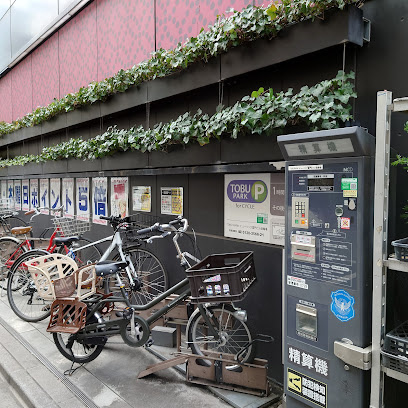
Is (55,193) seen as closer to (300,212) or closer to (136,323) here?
(136,323)

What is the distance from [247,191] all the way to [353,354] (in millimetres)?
2104

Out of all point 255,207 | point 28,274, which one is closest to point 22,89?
point 28,274

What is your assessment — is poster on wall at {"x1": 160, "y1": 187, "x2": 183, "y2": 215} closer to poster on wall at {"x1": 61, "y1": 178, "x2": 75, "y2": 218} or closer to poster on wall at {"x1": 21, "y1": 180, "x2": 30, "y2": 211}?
poster on wall at {"x1": 61, "y1": 178, "x2": 75, "y2": 218}

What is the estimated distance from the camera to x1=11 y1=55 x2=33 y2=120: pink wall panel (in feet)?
34.8

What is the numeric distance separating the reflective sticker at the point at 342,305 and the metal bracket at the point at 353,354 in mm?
175

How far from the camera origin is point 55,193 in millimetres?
8836

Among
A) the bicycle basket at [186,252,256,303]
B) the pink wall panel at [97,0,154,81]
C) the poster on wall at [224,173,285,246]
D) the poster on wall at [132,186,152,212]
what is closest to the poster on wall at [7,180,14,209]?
the pink wall panel at [97,0,154,81]

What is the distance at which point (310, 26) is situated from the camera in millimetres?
3186

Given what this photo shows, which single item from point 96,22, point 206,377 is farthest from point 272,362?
point 96,22

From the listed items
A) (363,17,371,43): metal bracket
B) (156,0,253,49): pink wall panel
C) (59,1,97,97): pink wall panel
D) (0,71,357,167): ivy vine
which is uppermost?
(59,1,97,97): pink wall panel

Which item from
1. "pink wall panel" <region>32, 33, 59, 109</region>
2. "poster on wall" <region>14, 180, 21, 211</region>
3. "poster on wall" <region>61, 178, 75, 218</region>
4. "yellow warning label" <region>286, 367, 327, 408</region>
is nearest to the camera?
"yellow warning label" <region>286, 367, 327, 408</region>

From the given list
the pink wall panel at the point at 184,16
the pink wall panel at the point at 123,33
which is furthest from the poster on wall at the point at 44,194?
the pink wall panel at the point at 184,16

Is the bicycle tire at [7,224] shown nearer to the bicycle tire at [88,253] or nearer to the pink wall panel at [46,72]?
the bicycle tire at [88,253]

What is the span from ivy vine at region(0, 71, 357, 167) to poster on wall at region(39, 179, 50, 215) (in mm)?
4661
